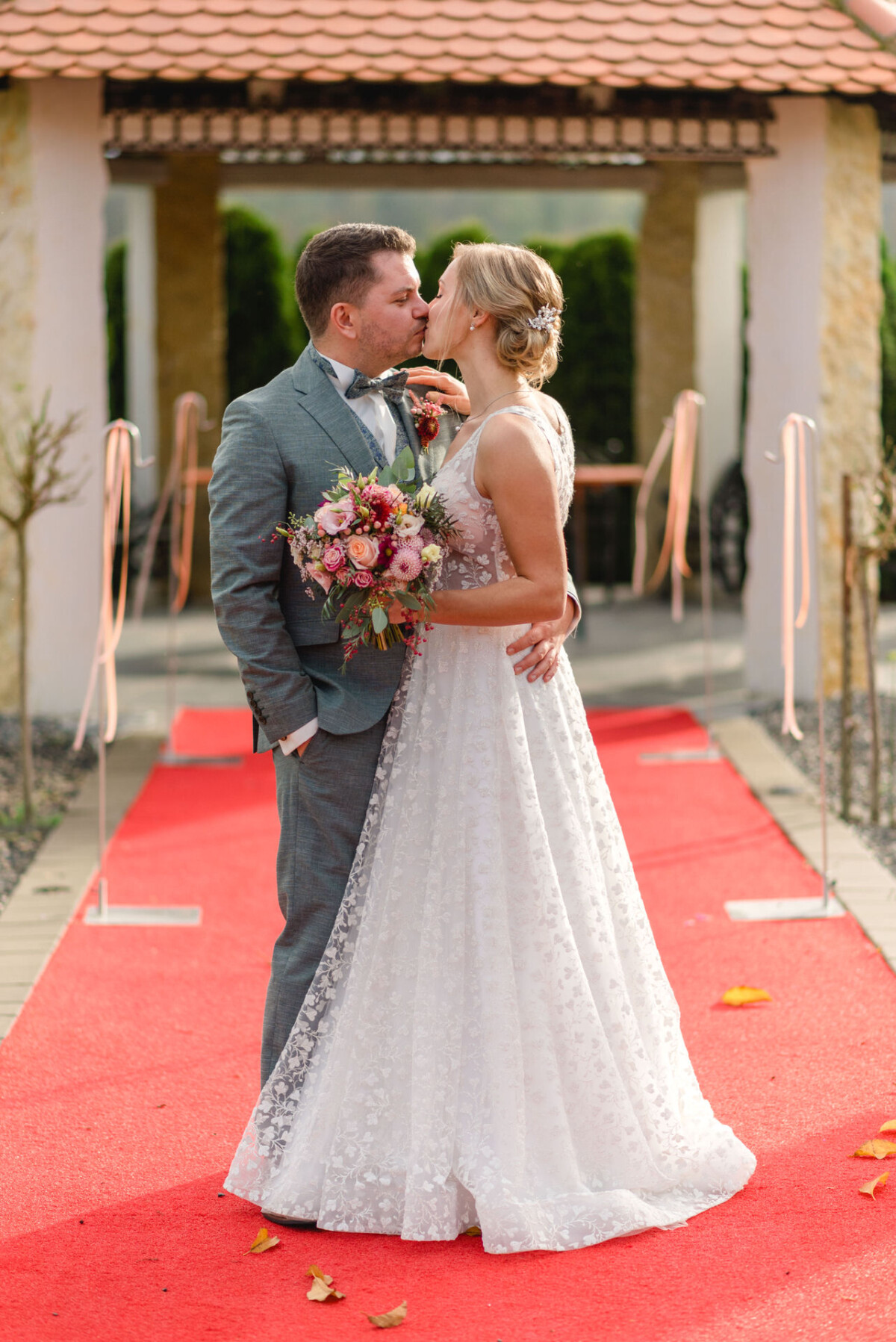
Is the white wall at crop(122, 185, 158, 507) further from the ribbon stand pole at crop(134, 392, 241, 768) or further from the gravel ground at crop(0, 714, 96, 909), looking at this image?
the gravel ground at crop(0, 714, 96, 909)

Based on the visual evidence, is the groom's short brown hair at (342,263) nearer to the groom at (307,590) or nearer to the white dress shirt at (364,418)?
the groom at (307,590)

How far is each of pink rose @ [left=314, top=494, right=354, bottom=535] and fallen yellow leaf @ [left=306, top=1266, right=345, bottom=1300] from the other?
4.53 ft

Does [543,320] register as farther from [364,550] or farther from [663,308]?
[663,308]

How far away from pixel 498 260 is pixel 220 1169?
6.69ft

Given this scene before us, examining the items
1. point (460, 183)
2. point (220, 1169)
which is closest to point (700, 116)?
point (460, 183)

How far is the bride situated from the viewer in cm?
308

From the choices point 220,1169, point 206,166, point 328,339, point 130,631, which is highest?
point 206,166

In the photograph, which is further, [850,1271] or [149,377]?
[149,377]

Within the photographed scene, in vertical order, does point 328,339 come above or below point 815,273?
below

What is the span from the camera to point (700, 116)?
8.30 m

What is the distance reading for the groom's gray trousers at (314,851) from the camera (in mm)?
3230

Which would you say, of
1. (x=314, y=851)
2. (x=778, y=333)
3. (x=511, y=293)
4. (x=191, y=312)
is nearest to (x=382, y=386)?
(x=511, y=293)

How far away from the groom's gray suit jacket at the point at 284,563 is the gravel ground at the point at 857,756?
317 cm

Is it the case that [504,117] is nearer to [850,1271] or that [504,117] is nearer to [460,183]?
[460,183]
